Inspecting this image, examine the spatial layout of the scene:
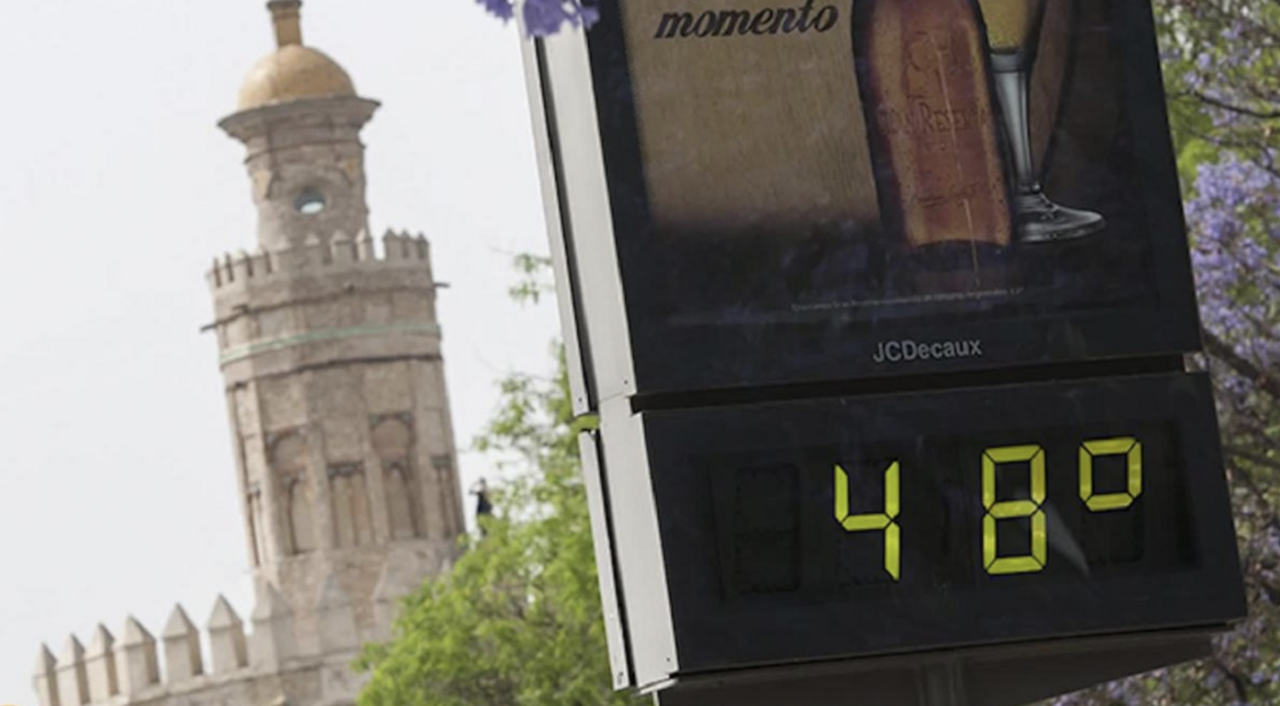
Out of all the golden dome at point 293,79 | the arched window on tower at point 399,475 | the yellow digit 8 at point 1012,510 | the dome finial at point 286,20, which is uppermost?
the dome finial at point 286,20

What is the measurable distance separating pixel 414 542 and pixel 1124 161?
74255 millimetres

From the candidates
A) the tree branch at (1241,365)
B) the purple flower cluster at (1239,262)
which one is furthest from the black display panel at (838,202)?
the purple flower cluster at (1239,262)

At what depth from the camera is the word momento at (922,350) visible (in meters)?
9.22

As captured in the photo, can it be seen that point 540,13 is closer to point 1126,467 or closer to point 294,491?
point 1126,467

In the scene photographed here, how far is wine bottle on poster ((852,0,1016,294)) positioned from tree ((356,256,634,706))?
28.4m

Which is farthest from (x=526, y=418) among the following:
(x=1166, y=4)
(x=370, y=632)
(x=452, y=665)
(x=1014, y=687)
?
(x=370, y=632)

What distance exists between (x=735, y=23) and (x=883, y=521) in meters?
1.13

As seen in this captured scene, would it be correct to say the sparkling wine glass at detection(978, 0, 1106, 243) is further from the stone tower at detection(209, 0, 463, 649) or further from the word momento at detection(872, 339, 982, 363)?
the stone tower at detection(209, 0, 463, 649)

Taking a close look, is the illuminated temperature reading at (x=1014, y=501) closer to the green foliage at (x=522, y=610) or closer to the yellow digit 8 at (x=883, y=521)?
the yellow digit 8 at (x=883, y=521)

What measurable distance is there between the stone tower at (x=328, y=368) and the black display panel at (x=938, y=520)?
72.3m

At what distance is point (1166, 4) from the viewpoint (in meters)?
18.4

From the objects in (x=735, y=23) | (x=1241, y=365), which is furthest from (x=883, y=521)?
(x=1241, y=365)

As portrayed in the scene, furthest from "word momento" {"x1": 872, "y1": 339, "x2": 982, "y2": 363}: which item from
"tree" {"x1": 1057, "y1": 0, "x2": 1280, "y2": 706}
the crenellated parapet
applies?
the crenellated parapet

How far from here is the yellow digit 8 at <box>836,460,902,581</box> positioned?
30.2 feet
